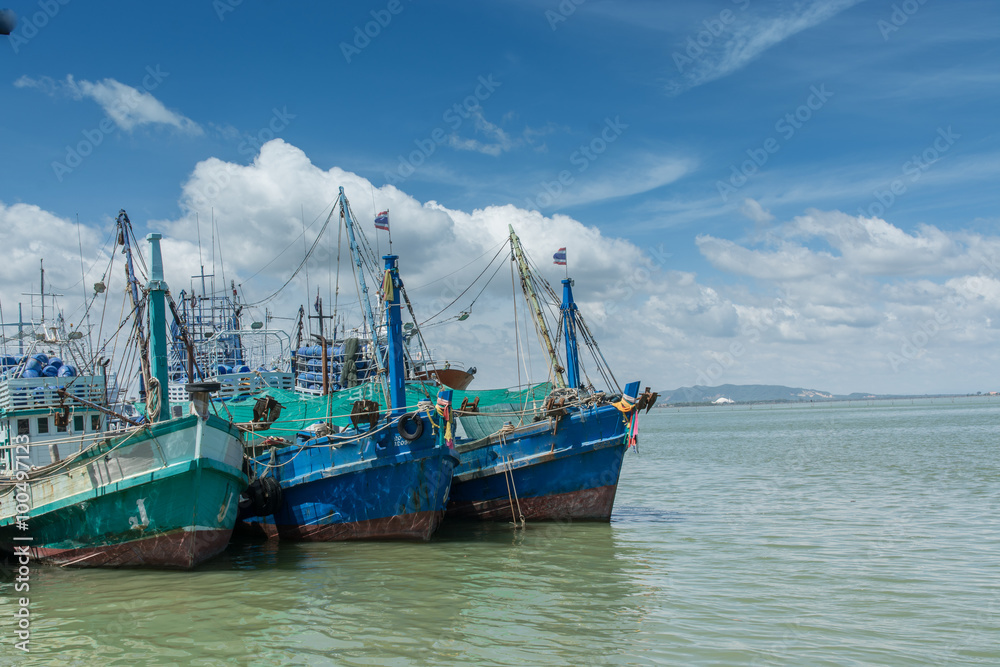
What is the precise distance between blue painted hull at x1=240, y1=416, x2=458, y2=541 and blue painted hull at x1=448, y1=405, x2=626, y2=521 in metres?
3.11

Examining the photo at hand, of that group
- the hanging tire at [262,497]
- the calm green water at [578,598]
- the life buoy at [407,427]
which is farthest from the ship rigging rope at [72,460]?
the life buoy at [407,427]

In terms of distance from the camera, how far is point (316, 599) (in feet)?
39.7

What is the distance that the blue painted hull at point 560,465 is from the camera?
19.8 meters

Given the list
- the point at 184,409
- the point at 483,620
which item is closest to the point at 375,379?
the point at 184,409

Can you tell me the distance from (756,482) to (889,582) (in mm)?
17290

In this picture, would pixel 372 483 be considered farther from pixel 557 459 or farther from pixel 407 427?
pixel 557 459

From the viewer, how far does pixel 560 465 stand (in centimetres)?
1998

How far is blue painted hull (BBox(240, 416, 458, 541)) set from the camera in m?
17.0

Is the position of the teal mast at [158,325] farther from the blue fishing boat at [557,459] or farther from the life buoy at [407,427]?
the blue fishing boat at [557,459]

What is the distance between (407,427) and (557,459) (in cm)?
480

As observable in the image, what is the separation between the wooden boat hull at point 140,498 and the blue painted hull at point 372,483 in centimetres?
287

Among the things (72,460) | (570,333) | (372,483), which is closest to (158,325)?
(72,460)

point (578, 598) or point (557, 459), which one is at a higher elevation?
point (557, 459)

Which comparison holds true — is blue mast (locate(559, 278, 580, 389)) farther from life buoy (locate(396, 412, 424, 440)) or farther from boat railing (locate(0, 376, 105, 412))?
boat railing (locate(0, 376, 105, 412))
